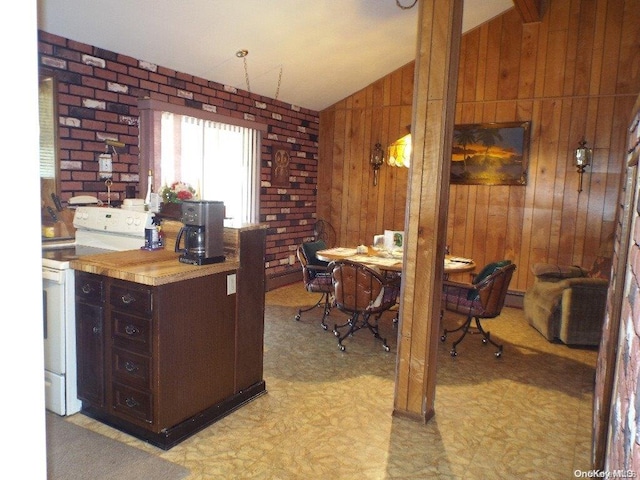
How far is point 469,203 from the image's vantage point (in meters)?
6.23

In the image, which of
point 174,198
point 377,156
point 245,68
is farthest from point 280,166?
point 174,198

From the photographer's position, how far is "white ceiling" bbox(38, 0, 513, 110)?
12.7ft

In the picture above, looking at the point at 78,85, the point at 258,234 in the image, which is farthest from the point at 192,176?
the point at 258,234

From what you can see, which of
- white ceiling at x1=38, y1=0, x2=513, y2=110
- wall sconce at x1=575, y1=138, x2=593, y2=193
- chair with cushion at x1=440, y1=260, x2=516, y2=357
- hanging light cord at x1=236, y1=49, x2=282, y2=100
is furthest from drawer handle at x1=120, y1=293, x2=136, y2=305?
wall sconce at x1=575, y1=138, x2=593, y2=193

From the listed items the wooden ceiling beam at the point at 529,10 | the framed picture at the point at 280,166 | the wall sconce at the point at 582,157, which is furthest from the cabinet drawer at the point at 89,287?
the wall sconce at the point at 582,157

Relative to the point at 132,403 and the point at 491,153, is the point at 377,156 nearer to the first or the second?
the point at 491,153

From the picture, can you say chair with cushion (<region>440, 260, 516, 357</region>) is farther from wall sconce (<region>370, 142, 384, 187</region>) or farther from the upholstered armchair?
wall sconce (<region>370, 142, 384, 187</region>)

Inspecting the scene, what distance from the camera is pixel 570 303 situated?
14.8 ft

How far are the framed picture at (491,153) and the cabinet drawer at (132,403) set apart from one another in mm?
4689

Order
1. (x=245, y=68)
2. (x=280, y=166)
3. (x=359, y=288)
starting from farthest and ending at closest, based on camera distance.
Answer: (x=280, y=166)
(x=245, y=68)
(x=359, y=288)

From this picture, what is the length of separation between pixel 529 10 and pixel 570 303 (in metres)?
3.21

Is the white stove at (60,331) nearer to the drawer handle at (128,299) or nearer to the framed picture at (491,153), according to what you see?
the drawer handle at (128,299)

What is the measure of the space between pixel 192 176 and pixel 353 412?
10.2 feet

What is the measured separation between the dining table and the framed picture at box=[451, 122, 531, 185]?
1769mm
